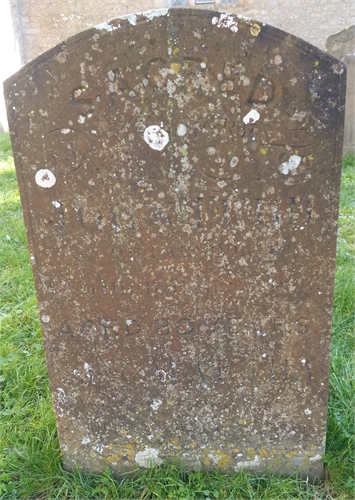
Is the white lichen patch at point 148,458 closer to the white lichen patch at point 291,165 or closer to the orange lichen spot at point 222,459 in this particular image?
the orange lichen spot at point 222,459

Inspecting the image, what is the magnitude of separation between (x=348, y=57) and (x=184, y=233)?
6020 mm

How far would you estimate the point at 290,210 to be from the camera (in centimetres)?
178

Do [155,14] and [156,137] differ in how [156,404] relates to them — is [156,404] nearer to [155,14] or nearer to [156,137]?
[156,137]

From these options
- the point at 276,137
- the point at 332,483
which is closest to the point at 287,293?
the point at 276,137

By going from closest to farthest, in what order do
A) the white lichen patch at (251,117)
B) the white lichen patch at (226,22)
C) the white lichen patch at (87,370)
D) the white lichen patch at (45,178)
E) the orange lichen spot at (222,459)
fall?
1. the white lichen patch at (226,22)
2. the white lichen patch at (251,117)
3. the white lichen patch at (45,178)
4. the white lichen patch at (87,370)
5. the orange lichen spot at (222,459)

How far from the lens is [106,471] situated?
218cm

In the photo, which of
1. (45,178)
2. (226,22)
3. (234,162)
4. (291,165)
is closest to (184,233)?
(234,162)

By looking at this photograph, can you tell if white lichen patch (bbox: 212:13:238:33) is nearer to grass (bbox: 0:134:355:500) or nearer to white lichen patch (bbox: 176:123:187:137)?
white lichen patch (bbox: 176:123:187:137)

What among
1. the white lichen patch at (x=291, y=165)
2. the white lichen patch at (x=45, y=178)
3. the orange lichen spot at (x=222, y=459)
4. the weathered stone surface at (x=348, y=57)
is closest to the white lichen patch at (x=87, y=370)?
the orange lichen spot at (x=222, y=459)

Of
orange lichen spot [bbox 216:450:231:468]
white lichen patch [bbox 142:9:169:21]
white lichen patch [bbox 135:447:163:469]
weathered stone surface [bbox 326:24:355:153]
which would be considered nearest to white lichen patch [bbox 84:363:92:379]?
white lichen patch [bbox 135:447:163:469]

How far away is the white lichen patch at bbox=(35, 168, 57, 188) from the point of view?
5.84 ft

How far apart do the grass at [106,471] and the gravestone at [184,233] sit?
0.08 metres

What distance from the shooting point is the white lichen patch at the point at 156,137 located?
169 cm

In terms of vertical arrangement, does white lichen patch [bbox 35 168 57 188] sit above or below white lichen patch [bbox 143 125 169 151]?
below
